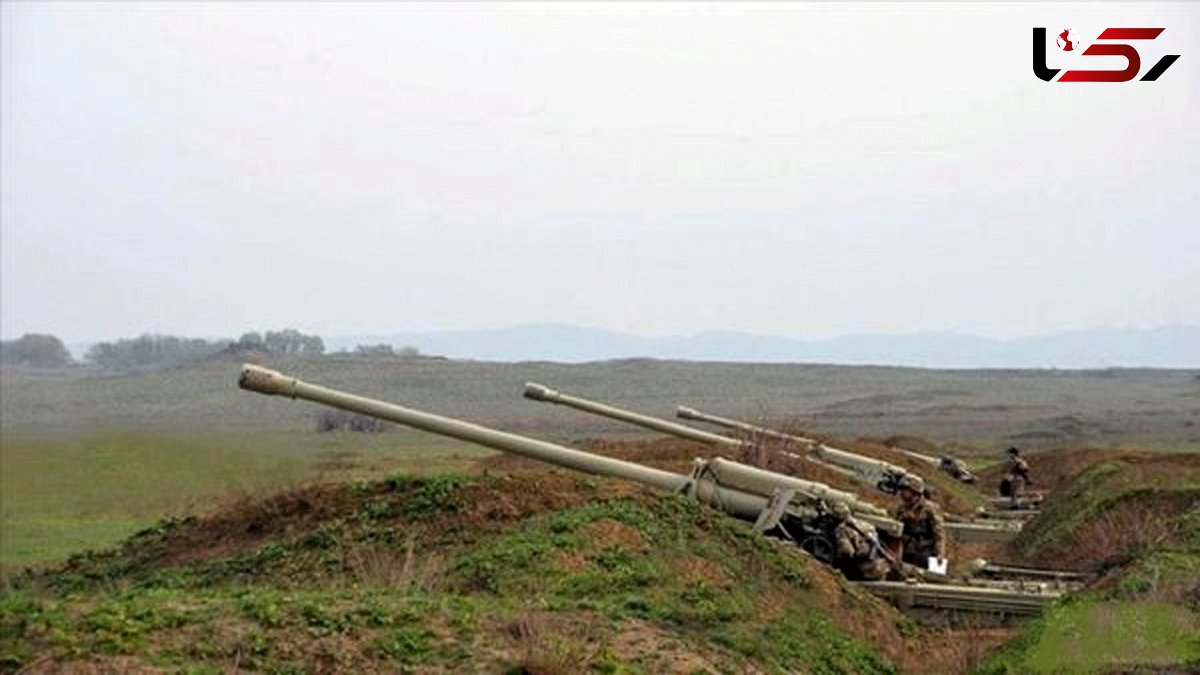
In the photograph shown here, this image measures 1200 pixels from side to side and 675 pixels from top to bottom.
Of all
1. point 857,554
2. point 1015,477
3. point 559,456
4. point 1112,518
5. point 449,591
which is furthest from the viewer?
point 1015,477

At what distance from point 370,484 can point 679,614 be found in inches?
279

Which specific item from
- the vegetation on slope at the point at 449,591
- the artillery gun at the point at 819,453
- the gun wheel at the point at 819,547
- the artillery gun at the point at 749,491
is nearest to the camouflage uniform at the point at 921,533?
the artillery gun at the point at 749,491

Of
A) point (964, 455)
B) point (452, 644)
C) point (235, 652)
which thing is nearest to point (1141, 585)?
point (452, 644)

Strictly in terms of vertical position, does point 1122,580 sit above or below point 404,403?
below

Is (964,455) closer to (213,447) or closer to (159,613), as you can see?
(213,447)

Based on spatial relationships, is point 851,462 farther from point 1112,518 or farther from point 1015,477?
point 1112,518

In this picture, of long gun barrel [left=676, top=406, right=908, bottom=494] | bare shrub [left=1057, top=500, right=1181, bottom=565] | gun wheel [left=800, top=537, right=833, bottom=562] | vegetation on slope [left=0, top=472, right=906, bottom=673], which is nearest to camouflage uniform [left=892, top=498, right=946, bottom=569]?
gun wheel [left=800, top=537, right=833, bottom=562]

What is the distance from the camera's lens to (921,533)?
61.8 feet

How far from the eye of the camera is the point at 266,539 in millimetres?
17359

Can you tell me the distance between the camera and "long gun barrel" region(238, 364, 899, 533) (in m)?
17.5

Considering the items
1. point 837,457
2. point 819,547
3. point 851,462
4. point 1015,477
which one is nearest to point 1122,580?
point 819,547

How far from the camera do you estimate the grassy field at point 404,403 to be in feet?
52.8

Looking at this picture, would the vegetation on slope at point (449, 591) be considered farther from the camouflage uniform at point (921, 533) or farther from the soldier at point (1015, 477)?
the soldier at point (1015, 477)

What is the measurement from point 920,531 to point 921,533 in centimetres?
3
